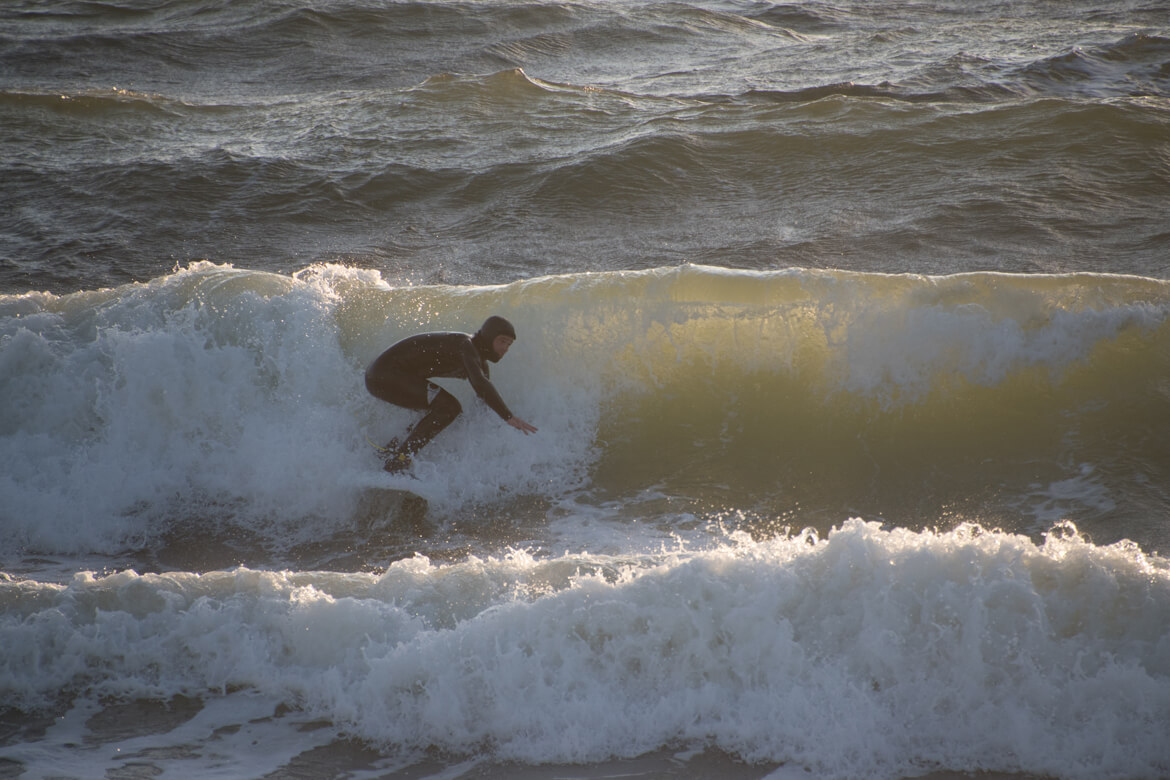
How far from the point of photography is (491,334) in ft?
18.0

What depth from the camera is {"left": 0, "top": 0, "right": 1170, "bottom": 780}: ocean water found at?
3744 millimetres

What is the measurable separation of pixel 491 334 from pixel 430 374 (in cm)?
57

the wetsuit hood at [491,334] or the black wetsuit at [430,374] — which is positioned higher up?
the wetsuit hood at [491,334]

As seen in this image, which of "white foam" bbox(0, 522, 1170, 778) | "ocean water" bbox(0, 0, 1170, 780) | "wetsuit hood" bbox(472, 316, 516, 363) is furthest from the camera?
"wetsuit hood" bbox(472, 316, 516, 363)

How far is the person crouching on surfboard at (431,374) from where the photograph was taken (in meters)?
5.46

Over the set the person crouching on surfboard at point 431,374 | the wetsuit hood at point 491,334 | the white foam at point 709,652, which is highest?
the wetsuit hood at point 491,334

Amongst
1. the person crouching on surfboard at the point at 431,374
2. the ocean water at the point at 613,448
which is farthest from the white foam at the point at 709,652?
the person crouching on surfboard at the point at 431,374

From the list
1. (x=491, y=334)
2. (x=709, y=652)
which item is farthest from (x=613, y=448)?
(x=709, y=652)

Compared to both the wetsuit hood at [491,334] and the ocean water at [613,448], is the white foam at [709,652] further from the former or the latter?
the wetsuit hood at [491,334]

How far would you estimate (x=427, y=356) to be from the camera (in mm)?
5664

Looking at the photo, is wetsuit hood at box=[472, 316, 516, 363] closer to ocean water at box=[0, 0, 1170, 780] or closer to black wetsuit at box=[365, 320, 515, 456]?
black wetsuit at box=[365, 320, 515, 456]

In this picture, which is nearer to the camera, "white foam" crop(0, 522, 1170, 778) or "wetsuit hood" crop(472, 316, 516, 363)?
"white foam" crop(0, 522, 1170, 778)

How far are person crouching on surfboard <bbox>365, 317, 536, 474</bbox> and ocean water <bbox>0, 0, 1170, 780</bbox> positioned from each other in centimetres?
28

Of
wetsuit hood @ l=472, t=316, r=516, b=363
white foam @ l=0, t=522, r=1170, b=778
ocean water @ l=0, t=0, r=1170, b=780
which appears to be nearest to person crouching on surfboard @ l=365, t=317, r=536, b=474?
wetsuit hood @ l=472, t=316, r=516, b=363
